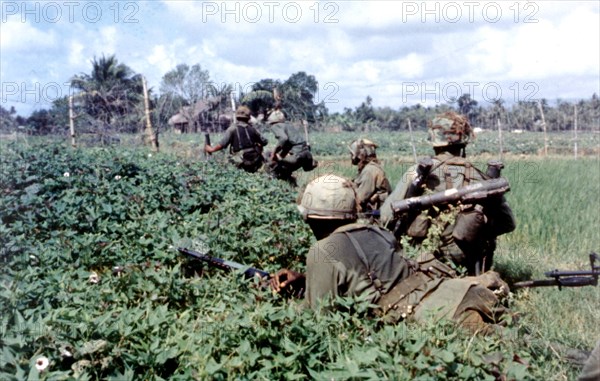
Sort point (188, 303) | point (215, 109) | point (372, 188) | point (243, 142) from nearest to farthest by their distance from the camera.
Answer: point (188, 303) → point (372, 188) → point (243, 142) → point (215, 109)

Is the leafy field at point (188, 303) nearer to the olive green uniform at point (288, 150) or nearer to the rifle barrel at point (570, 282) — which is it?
the rifle barrel at point (570, 282)

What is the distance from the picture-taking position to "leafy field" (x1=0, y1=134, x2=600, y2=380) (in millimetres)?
2658

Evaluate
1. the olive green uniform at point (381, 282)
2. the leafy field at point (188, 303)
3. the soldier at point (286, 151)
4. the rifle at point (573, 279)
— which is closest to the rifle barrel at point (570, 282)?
the rifle at point (573, 279)

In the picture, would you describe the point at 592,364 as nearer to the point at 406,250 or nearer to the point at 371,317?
the point at 371,317

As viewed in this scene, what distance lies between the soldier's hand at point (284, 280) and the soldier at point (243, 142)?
776cm

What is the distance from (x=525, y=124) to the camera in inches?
2776

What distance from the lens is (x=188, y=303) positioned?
3912mm

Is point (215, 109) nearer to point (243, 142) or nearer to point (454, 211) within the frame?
point (243, 142)

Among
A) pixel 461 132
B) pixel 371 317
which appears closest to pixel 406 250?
pixel 461 132

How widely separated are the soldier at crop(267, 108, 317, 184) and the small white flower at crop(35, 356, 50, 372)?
9180mm

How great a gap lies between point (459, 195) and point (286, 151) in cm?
739

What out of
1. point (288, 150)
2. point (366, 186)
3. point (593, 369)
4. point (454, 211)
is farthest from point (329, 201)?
point (288, 150)

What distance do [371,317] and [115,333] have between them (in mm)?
Result: 1321

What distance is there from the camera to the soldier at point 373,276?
131 inches
